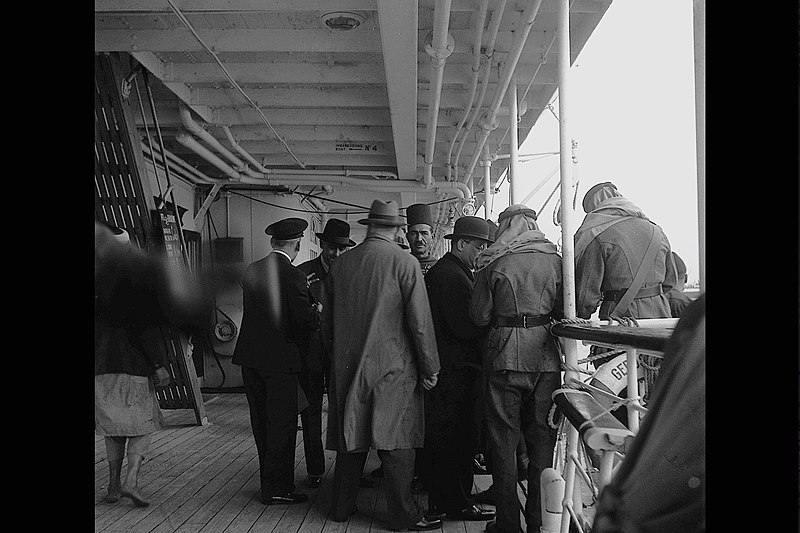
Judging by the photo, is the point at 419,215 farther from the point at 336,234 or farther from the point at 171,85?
the point at 171,85

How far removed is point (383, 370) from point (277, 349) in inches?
23.3

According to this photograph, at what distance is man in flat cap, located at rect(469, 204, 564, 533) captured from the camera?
99.3 inches

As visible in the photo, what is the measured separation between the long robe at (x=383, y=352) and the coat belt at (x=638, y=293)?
700 millimetres

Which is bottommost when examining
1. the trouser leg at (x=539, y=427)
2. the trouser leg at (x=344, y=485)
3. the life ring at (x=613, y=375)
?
the trouser leg at (x=344, y=485)

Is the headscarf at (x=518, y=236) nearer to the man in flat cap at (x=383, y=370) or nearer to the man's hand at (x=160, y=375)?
the man in flat cap at (x=383, y=370)

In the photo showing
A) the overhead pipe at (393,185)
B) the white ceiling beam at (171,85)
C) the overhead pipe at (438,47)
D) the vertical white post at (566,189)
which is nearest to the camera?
the vertical white post at (566,189)

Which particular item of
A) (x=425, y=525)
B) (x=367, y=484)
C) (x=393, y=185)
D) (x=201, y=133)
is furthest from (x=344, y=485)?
(x=393, y=185)

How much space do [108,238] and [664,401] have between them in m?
1.56

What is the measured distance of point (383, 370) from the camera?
284 centimetres

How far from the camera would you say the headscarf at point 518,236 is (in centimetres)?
259

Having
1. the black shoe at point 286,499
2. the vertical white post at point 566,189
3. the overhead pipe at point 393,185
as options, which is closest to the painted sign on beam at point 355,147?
the overhead pipe at point 393,185

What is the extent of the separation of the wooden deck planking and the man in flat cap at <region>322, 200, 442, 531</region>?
0.15m
